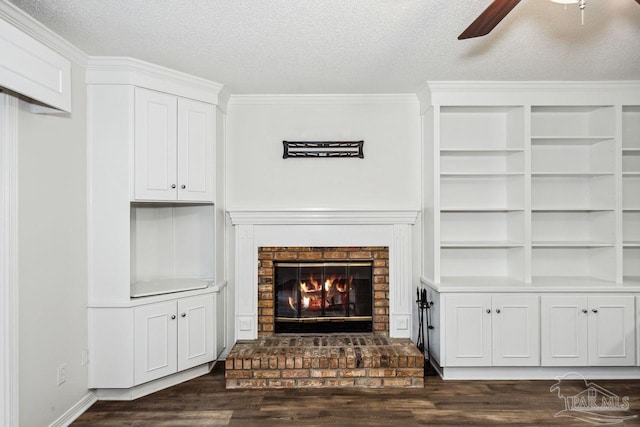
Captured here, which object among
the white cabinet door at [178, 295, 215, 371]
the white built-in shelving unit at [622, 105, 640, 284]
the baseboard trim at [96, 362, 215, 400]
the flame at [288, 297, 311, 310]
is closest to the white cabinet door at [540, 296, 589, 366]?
the white built-in shelving unit at [622, 105, 640, 284]

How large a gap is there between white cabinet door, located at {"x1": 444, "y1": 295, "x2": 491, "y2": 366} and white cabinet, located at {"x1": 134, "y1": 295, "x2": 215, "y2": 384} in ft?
6.47

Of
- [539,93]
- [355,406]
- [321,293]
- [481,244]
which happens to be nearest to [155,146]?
[321,293]

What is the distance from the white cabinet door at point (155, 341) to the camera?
300cm

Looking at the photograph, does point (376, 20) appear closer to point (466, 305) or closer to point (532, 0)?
point (532, 0)

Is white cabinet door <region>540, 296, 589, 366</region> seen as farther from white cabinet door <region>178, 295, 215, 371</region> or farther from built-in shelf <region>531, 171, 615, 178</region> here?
white cabinet door <region>178, 295, 215, 371</region>

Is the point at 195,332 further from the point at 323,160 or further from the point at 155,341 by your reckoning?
the point at 323,160

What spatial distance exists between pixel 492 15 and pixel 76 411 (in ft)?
11.1

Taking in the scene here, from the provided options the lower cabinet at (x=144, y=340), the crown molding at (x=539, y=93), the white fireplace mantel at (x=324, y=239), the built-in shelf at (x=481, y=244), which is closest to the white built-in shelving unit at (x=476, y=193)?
the built-in shelf at (x=481, y=244)

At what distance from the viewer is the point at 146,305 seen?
3033mm

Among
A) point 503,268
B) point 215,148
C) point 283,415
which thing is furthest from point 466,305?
point 215,148

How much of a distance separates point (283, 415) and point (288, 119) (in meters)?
2.49

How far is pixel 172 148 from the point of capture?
3.21 meters

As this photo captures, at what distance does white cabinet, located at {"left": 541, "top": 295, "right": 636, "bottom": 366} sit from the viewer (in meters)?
3.32

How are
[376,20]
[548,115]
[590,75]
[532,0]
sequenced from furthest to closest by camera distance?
[548,115], [590,75], [376,20], [532,0]
